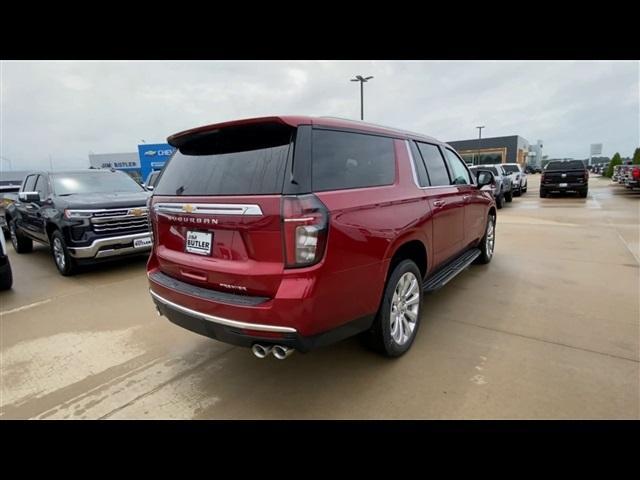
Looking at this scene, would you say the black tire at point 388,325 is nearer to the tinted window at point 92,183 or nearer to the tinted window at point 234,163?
the tinted window at point 234,163

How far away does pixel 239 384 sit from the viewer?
2775 mm

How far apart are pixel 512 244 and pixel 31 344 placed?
24.8ft

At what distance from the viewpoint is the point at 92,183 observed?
6641 mm

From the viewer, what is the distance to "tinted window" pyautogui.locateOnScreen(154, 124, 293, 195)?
2238 millimetres

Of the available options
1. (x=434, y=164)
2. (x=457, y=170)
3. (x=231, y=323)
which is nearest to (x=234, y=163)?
(x=231, y=323)

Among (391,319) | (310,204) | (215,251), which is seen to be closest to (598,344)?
(391,319)

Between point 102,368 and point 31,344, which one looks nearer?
point 102,368

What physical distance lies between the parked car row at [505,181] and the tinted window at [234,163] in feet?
26.4

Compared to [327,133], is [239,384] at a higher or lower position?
lower

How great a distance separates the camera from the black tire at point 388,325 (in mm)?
2732

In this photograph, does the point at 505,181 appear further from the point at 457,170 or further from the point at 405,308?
the point at 405,308

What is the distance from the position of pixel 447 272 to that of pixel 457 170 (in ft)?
4.64

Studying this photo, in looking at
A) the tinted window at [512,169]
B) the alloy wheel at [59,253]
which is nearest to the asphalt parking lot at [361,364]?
the alloy wheel at [59,253]
